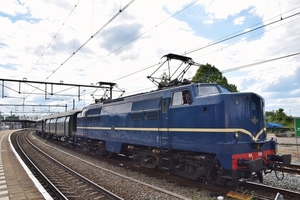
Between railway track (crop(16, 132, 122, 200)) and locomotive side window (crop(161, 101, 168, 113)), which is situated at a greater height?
locomotive side window (crop(161, 101, 168, 113))

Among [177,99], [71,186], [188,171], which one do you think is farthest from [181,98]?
[71,186]

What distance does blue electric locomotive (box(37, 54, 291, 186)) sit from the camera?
330 inches

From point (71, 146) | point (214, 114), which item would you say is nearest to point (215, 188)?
point (214, 114)

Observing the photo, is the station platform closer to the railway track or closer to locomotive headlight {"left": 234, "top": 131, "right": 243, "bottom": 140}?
the railway track

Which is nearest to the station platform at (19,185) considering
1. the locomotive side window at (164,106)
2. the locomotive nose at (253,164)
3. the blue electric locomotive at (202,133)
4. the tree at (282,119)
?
the blue electric locomotive at (202,133)

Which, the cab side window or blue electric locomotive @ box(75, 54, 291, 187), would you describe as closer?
blue electric locomotive @ box(75, 54, 291, 187)

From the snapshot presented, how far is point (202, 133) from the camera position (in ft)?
29.7

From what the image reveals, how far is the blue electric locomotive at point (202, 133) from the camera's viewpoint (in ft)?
27.5

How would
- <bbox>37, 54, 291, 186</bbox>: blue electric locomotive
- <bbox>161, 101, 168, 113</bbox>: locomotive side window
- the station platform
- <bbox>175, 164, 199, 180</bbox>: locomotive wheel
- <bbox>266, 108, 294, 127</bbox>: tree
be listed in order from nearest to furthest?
the station platform, <bbox>37, 54, 291, 186</bbox>: blue electric locomotive, <bbox>175, 164, 199, 180</bbox>: locomotive wheel, <bbox>161, 101, 168, 113</bbox>: locomotive side window, <bbox>266, 108, 294, 127</bbox>: tree

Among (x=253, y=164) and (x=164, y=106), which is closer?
(x=253, y=164)

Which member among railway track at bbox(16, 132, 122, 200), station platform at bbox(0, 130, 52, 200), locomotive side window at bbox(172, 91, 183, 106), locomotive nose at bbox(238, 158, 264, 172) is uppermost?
locomotive side window at bbox(172, 91, 183, 106)

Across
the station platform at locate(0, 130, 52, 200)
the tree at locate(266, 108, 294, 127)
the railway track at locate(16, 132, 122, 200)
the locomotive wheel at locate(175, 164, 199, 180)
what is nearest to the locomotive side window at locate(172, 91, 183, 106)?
the locomotive wheel at locate(175, 164, 199, 180)

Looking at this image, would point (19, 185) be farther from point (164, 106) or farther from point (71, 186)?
point (164, 106)

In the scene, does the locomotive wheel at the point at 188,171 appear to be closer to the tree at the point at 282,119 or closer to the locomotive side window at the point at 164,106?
the locomotive side window at the point at 164,106
